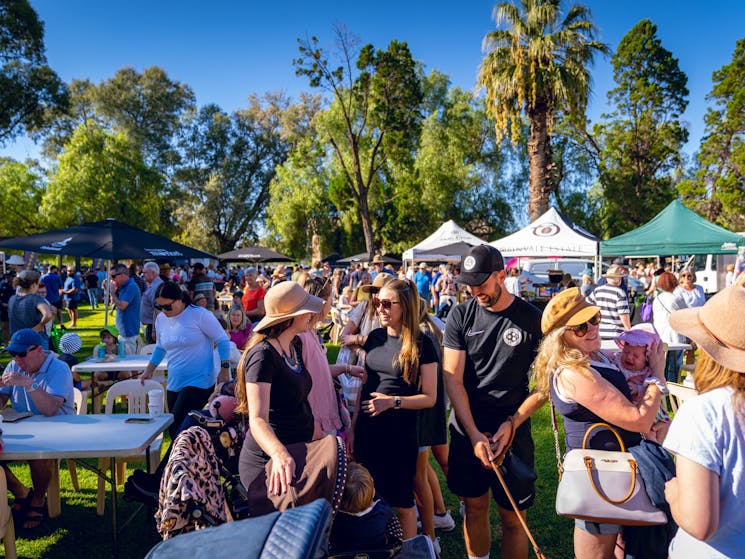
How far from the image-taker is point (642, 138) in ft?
102

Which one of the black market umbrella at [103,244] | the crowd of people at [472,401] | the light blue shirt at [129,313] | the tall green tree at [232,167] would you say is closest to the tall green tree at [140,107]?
the tall green tree at [232,167]

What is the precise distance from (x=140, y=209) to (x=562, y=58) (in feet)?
84.8

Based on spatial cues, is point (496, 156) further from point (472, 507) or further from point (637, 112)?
point (472, 507)

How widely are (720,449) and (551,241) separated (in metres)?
11.2

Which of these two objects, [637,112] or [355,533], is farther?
[637,112]

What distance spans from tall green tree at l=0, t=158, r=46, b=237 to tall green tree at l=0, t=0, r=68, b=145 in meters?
10.1

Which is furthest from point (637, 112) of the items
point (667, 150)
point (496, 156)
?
point (496, 156)

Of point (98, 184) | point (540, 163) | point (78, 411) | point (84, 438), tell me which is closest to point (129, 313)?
point (78, 411)

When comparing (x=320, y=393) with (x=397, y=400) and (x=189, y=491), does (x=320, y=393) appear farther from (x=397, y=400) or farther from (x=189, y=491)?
(x=189, y=491)

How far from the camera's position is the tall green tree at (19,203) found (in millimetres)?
31047

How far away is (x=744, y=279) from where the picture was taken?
4703 mm

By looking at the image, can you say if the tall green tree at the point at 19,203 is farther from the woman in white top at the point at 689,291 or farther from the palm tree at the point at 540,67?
the woman in white top at the point at 689,291

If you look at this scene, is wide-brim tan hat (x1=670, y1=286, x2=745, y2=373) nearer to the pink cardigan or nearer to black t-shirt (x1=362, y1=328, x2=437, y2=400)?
black t-shirt (x1=362, y1=328, x2=437, y2=400)

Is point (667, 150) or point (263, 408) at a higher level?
point (667, 150)
